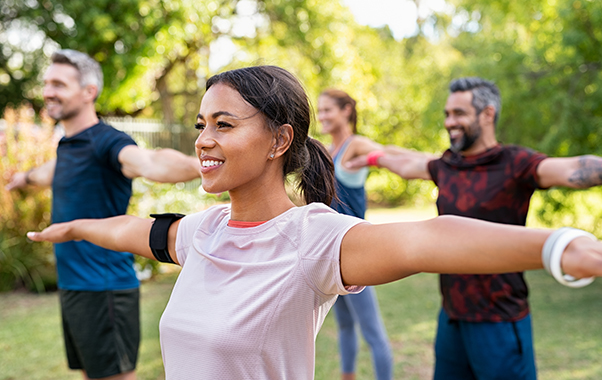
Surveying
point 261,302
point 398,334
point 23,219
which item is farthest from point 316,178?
point 23,219

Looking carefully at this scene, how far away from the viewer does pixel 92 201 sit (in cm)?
323

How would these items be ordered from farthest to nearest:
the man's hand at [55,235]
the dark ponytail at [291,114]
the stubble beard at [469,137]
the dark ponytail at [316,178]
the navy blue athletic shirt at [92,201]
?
1. the stubble beard at [469,137]
2. the navy blue athletic shirt at [92,201]
3. the man's hand at [55,235]
4. the dark ponytail at [316,178]
5. the dark ponytail at [291,114]

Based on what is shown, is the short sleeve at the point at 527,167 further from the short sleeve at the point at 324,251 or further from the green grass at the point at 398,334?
the green grass at the point at 398,334

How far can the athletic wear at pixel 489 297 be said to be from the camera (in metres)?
2.92

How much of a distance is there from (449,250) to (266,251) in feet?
1.79

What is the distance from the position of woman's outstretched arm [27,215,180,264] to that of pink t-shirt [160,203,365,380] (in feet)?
1.25

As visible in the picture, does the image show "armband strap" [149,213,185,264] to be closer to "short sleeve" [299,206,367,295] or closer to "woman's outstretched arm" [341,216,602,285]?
"short sleeve" [299,206,367,295]

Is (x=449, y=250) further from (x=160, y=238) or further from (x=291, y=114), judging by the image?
(x=160, y=238)

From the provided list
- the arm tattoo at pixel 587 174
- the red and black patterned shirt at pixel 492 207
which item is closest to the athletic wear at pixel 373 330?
the red and black patterned shirt at pixel 492 207

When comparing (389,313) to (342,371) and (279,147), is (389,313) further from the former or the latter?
(279,147)

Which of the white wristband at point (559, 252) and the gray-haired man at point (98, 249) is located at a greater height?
the white wristband at point (559, 252)

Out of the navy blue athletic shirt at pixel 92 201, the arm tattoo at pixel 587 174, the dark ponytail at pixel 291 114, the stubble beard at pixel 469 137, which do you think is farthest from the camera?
the stubble beard at pixel 469 137

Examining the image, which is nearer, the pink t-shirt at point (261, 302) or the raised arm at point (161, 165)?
the pink t-shirt at point (261, 302)

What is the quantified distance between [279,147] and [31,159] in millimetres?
6999
